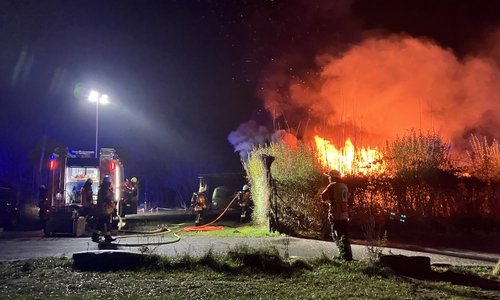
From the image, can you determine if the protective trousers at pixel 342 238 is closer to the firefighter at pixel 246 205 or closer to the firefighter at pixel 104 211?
the firefighter at pixel 104 211

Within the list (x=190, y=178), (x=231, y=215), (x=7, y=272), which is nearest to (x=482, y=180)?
(x=231, y=215)

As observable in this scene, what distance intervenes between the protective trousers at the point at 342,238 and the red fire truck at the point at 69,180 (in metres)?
9.47

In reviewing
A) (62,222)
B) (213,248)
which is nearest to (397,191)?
(213,248)

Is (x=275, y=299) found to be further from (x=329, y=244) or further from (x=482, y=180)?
(x=482, y=180)

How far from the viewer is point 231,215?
2000 cm

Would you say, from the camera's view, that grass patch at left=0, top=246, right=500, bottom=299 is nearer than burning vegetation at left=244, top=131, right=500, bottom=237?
Yes

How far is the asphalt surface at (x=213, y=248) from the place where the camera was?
28.7 ft

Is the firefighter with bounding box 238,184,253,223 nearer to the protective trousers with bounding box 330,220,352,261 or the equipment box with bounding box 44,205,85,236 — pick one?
the equipment box with bounding box 44,205,85,236

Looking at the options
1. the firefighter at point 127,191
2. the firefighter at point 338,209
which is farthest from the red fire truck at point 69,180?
the firefighter at point 338,209

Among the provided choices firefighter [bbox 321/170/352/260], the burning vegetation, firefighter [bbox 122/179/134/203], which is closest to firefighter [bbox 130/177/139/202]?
firefighter [bbox 122/179/134/203]

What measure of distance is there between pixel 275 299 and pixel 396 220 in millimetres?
8472

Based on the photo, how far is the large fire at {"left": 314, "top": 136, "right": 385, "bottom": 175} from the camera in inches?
512

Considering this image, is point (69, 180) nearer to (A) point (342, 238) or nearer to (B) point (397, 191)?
(A) point (342, 238)

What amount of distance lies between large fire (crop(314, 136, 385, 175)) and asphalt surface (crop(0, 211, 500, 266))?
10.2 ft
